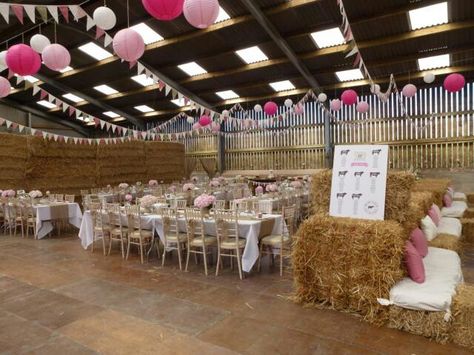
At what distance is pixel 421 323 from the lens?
9.68 feet

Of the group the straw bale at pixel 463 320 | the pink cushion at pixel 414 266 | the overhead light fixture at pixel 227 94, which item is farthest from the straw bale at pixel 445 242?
the overhead light fixture at pixel 227 94

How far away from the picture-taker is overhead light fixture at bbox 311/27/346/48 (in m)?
9.94

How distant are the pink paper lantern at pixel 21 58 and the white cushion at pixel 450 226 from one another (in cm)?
628

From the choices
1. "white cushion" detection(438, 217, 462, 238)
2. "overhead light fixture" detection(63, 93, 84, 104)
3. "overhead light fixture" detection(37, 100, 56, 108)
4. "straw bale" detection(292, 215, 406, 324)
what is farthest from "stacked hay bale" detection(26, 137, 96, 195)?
"white cushion" detection(438, 217, 462, 238)

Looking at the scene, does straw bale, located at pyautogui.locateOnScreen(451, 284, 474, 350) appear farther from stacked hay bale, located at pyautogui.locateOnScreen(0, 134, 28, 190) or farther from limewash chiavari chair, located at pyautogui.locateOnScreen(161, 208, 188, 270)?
stacked hay bale, located at pyautogui.locateOnScreen(0, 134, 28, 190)

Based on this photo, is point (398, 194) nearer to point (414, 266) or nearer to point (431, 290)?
point (414, 266)

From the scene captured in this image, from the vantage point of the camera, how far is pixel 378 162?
3543 millimetres

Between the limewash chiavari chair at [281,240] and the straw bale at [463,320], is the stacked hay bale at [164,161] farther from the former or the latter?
the straw bale at [463,320]

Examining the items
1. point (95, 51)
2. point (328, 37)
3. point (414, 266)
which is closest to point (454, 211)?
point (414, 266)

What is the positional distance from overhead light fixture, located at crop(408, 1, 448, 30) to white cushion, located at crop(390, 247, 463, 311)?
24.3ft

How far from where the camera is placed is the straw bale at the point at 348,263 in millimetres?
3162

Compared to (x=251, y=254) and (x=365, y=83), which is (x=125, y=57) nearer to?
(x=251, y=254)

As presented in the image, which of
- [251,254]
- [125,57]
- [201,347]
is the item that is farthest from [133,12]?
[201,347]

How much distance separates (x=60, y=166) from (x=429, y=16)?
1228 centimetres
